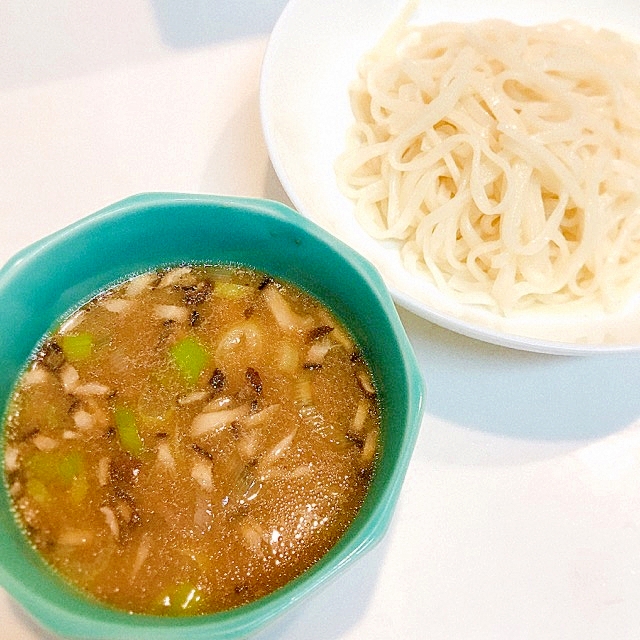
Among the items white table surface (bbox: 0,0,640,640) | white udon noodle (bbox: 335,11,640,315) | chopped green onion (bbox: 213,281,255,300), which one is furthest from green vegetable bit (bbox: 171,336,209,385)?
white udon noodle (bbox: 335,11,640,315)

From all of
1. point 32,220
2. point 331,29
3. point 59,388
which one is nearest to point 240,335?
point 59,388

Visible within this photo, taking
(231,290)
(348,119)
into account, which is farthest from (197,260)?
(348,119)

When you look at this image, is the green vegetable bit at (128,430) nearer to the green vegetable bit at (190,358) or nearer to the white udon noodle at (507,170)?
the green vegetable bit at (190,358)

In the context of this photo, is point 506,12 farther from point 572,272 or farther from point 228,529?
point 228,529

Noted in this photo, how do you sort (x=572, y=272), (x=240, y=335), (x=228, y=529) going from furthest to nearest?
1. (x=572, y=272)
2. (x=240, y=335)
3. (x=228, y=529)

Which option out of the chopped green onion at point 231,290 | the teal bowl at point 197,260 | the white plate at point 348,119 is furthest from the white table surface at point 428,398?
the chopped green onion at point 231,290

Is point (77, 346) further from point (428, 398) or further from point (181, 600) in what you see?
point (428, 398)
